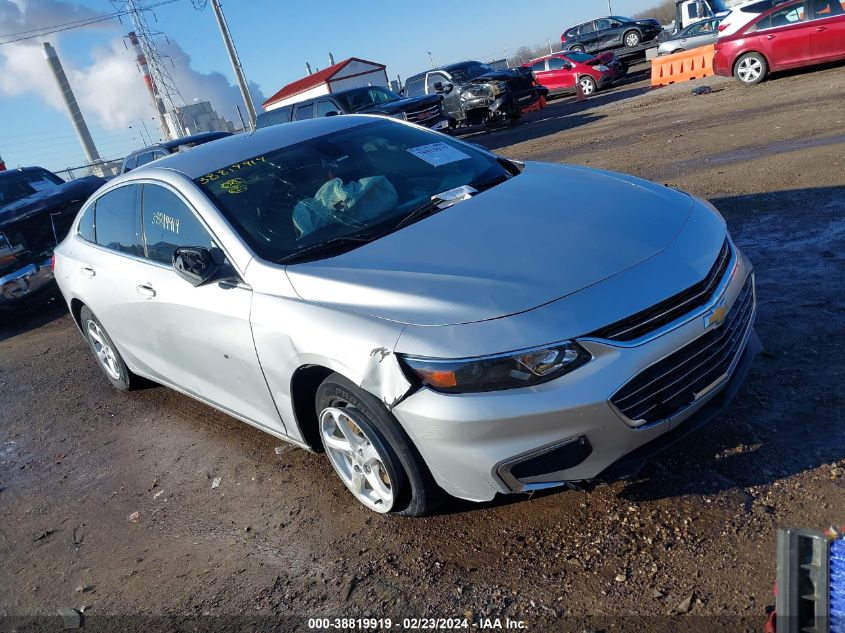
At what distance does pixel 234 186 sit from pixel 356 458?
64.1 inches

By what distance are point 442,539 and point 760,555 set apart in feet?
4.10

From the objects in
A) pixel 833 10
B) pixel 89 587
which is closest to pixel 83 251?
pixel 89 587

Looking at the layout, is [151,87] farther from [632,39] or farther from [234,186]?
[234,186]

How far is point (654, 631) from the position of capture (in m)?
2.35

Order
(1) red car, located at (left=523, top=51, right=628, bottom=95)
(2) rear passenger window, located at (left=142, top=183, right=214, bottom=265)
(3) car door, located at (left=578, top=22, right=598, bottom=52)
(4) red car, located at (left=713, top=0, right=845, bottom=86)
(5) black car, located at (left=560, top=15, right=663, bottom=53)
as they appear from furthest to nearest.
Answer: (3) car door, located at (left=578, top=22, right=598, bottom=52), (5) black car, located at (left=560, top=15, right=663, bottom=53), (1) red car, located at (left=523, top=51, right=628, bottom=95), (4) red car, located at (left=713, top=0, right=845, bottom=86), (2) rear passenger window, located at (left=142, top=183, right=214, bottom=265)

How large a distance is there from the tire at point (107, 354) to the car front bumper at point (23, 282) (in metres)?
3.14

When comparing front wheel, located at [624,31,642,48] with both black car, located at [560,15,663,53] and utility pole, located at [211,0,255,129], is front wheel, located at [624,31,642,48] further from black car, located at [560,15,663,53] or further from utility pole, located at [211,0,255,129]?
utility pole, located at [211,0,255,129]

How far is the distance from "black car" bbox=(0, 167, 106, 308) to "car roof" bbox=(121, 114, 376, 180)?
4.70 meters

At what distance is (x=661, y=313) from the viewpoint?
8.71ft

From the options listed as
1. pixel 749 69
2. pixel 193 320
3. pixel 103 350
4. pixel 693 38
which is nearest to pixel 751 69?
pixel 749 69

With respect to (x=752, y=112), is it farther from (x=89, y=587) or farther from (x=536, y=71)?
(x=536, y=71)

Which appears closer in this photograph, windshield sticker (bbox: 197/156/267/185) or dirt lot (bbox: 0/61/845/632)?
dirt lot (bbox: 0/61/845/632)

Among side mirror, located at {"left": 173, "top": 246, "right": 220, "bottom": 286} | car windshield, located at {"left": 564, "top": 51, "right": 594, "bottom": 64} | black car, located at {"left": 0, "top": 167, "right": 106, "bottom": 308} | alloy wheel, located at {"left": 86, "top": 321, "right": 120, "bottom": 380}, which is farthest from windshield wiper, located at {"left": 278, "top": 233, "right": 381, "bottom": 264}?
car windshield, located at {"left": 564, "top": 51, "right": 594, "bottom": 64}

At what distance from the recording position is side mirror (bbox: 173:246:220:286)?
11.4ft
